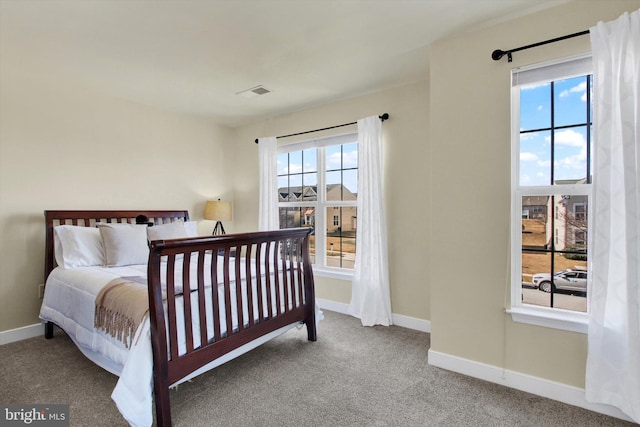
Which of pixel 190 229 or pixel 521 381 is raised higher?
pixel 190 229

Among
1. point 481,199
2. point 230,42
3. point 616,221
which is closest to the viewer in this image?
point 616,221

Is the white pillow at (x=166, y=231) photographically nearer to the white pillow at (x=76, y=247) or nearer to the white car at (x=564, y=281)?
the white pillow at (x=76, y=247)

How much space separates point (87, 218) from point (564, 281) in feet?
13.1

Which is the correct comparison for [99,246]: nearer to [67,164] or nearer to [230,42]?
[67,164]

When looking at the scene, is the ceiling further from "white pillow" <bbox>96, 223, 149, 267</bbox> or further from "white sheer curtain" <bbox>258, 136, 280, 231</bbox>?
"white pillow" <bbox>96, 223, 149, 267</bbox>

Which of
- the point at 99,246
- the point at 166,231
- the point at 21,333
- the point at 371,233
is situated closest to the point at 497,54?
the point at 371,233

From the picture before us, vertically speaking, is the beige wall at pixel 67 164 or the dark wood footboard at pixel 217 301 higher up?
the beige wall at pixel 67 164

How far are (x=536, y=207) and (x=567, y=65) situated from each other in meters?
0.87

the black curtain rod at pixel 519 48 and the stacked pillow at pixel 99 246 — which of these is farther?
the stacked pillow at pixel 99 246

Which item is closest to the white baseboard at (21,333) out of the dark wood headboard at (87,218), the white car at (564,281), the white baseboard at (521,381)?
the dark wood headboard at (87,218)

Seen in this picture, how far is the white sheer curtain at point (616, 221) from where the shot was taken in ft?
5.53

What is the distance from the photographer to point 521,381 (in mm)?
2082

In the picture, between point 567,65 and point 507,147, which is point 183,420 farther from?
point 567,65

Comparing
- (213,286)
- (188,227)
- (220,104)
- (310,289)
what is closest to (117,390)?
(213,286)
